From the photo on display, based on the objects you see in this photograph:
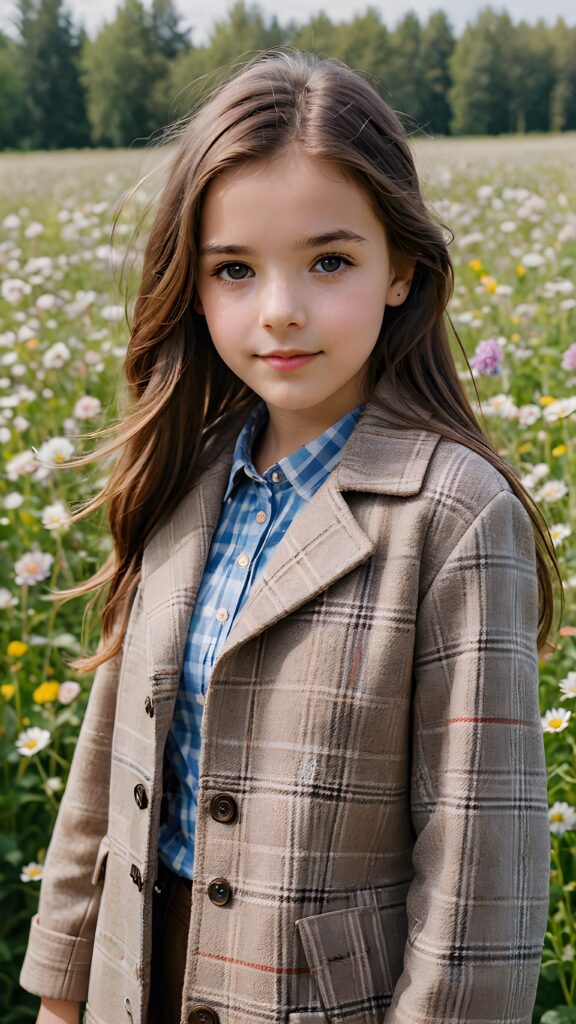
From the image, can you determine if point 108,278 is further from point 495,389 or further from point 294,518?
point 294,518

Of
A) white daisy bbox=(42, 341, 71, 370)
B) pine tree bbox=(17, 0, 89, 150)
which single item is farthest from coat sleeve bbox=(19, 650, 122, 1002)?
pine tree bbox=(17, 0, 89, 150)

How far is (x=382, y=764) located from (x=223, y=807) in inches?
6.9

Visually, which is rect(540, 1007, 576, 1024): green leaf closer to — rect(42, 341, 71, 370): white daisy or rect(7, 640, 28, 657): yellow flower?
rect(7, 640, 28, 657): yellow flower

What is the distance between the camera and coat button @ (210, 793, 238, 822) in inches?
43.7

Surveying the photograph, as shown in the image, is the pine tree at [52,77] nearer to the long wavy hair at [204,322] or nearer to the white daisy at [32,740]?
the white daisy at [32,740]

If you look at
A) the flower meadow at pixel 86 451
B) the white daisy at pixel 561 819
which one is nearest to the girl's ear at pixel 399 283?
the flower meadow at pixel 86 451

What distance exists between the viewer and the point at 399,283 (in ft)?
4.03

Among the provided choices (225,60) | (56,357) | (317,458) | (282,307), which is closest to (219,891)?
(317,458)

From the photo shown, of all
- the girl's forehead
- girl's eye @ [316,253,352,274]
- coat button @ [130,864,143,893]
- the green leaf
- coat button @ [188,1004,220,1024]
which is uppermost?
the girl's forehead

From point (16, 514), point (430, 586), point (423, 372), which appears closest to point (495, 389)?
point (16, 514)

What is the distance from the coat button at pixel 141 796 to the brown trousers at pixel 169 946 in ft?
0.31

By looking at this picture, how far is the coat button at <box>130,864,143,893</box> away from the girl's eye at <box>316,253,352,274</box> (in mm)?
694

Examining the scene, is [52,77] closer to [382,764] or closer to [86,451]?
[86,451]

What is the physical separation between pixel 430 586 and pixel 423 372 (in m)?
0.31
